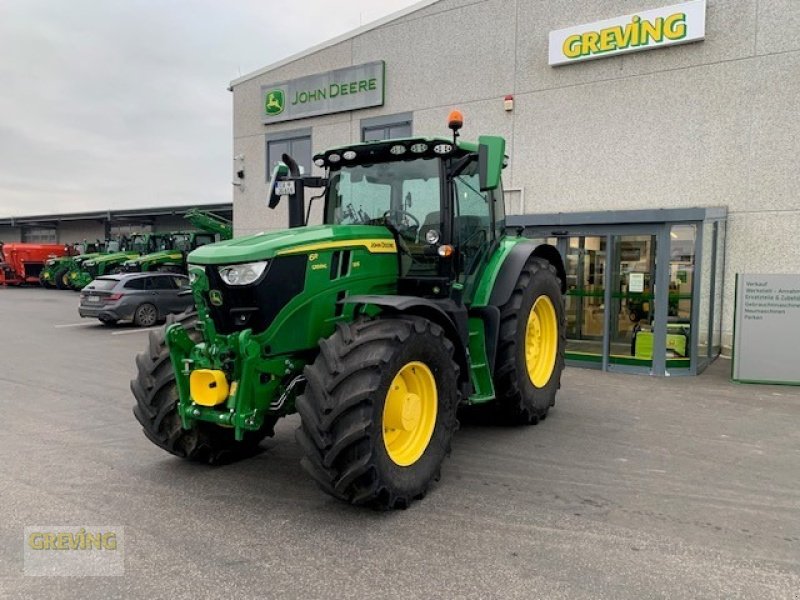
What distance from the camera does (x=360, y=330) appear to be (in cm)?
407

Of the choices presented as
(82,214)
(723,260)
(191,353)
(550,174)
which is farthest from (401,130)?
(82,214)

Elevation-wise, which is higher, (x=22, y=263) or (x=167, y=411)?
(x=22, y=263)

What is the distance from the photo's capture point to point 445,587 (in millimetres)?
3197

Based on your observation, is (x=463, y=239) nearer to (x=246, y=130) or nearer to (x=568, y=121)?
(x=568, y=121)

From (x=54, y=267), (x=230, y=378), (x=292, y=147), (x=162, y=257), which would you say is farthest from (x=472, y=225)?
(x=54, y=267)

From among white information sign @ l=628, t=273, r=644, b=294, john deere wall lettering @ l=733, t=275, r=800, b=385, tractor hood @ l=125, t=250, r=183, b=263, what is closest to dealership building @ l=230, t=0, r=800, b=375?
white information sign @ l=628, t=273, r=644, b=294

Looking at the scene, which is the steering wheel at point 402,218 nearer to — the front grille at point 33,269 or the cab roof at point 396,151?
the cab roof at point 396,151

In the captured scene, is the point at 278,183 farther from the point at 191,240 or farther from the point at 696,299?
the point at 191,240

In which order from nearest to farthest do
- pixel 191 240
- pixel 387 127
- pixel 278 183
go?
pixel 278 183
pixel 387 127
pixel 191 240

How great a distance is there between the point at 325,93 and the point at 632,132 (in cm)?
776

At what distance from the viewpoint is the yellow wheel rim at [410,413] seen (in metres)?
4.23

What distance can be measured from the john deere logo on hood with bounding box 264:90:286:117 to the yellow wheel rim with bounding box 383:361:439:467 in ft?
45.5

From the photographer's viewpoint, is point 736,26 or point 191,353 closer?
point 191,353

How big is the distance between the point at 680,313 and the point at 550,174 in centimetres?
438
